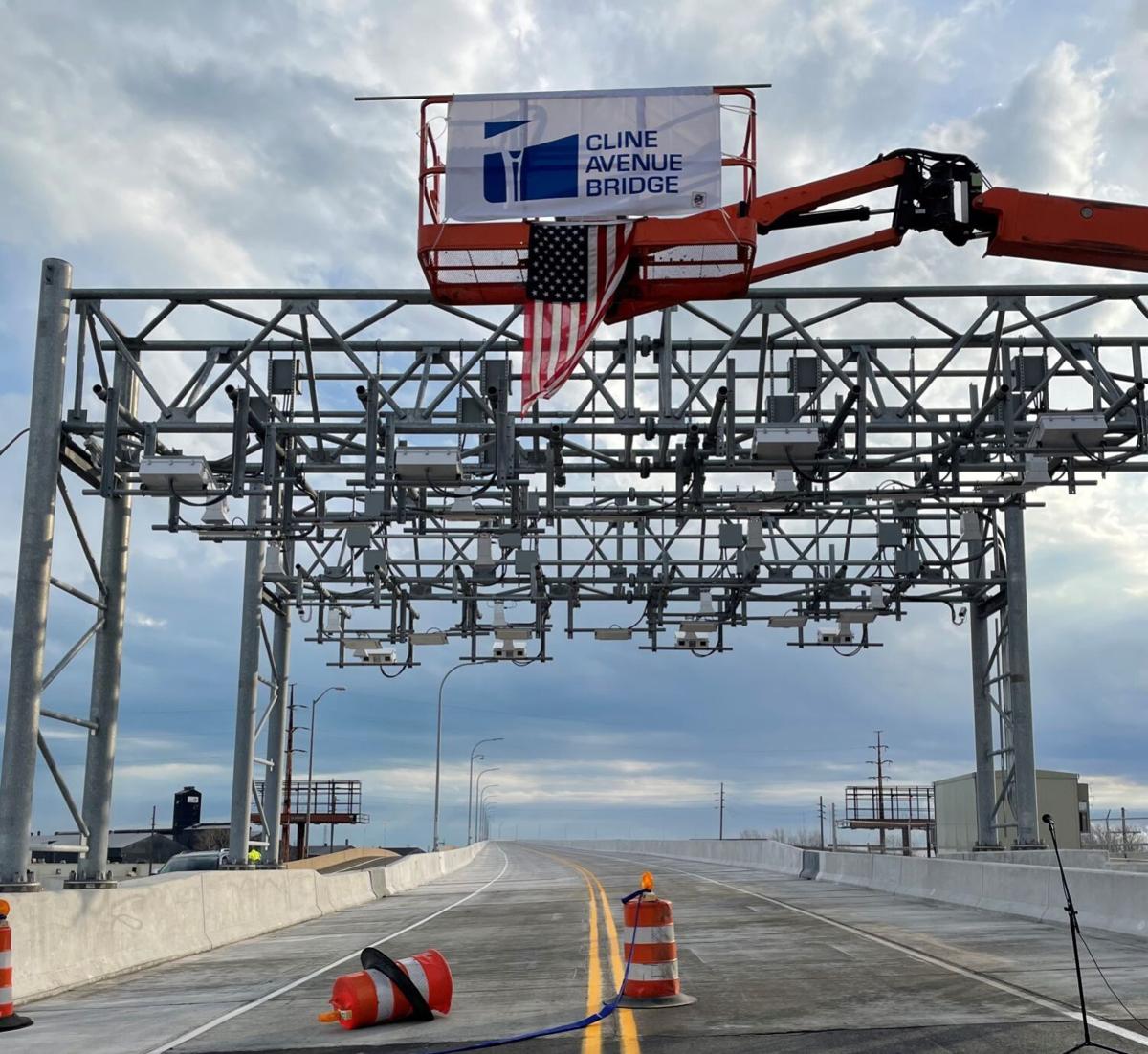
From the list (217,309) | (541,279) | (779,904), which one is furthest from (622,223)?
(779,904)

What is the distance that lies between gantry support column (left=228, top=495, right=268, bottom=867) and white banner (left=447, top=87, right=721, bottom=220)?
15.7 metres

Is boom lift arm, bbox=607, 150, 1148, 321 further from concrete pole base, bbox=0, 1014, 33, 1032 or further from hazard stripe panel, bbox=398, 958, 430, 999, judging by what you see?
concrete pole base, bbox=0, 1014, 33, 1032

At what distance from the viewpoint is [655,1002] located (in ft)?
41.0

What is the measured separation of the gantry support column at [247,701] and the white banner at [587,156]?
51.4 feet

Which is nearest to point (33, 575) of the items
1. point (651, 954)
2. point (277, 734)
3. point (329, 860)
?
point (651, 954)

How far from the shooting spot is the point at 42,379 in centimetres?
1997

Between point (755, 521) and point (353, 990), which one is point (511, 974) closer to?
point (353, 990)

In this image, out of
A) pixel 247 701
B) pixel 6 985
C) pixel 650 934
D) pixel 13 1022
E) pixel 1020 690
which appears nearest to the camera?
pixel 13 1022

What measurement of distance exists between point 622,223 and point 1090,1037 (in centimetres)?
1099

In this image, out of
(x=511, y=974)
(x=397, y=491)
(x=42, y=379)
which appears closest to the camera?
(x=511, y=974)

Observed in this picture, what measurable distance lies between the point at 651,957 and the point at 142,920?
7.84m

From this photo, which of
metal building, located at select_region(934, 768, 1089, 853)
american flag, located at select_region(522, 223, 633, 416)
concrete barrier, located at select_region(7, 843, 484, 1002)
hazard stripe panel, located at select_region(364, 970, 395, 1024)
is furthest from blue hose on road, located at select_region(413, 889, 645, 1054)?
metal building, located at select_region(934, 768, 1089, 853)

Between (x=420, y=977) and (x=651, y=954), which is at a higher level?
(x=651, y=954)

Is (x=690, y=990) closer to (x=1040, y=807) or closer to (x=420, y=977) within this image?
(x=420, y=977)
